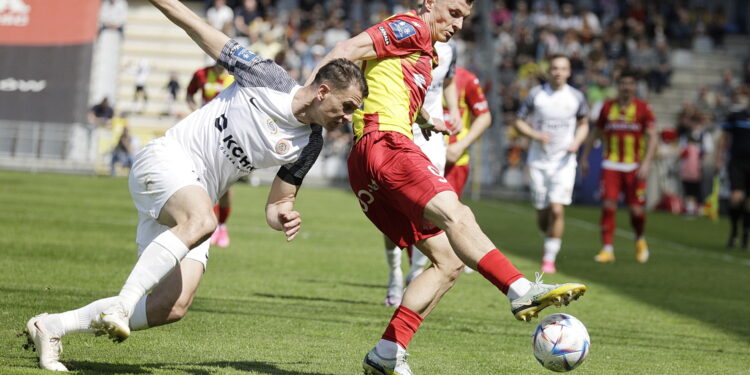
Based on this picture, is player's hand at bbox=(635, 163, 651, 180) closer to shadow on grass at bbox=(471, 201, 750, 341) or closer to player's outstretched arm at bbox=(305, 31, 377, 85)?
shadow on grass at bbox=(471, 201, 750, 341)

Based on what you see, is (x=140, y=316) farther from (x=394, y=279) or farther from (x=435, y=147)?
(x=435, y=147)

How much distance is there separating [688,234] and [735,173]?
2.93 meters

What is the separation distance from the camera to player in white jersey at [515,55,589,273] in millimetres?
13898

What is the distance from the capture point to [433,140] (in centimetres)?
1004

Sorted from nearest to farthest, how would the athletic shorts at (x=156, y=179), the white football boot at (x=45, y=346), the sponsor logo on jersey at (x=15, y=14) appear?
the white football boot at (x=45, y=346) → the athletic shorts at (x=156, y=179) → the sponsor logo on jersey at (x=15, y=14)

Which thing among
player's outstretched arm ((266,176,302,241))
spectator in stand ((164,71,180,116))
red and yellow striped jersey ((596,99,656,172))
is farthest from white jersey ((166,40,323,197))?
spectator in stand ((164,71,180,116))

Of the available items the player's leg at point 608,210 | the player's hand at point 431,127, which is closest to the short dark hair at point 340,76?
the player's hand at point 431,127

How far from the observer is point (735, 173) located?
63.3 feet

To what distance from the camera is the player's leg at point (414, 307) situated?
19.7ft

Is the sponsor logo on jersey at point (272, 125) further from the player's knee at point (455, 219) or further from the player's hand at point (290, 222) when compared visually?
the player's knee at point (455, 219)

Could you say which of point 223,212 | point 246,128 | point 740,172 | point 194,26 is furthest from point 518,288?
point 740,172

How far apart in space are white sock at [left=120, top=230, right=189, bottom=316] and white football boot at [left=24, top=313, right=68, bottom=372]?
533 mm

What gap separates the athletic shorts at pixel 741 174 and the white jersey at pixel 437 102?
10.2m

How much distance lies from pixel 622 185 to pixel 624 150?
514 millimetres
